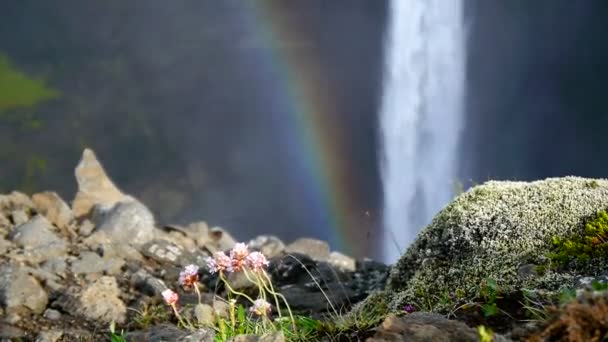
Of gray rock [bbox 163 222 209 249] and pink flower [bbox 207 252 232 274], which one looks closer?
pink flower [bbox 207 252 232 274]

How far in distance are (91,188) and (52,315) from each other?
10.0 metres

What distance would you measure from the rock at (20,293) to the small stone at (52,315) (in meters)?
0.15

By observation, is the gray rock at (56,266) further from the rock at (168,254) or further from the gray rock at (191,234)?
the gray rock at (191,234)

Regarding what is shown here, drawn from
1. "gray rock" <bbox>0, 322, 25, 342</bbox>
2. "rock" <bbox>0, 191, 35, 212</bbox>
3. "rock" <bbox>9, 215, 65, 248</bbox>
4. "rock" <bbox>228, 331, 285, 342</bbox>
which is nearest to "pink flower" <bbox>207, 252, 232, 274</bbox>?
"rock" <bbox>228, 331, 285, 342</bbox>

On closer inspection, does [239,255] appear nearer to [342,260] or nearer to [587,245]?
[587,245]

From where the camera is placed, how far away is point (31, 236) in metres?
13.1

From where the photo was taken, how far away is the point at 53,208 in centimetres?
1574

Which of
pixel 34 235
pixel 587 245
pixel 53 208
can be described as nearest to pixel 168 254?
pixel 34 235

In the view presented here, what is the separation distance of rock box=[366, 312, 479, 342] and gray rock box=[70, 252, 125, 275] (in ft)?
31.7

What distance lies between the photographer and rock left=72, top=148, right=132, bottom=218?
18375mm

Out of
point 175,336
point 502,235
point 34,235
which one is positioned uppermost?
point 34,235

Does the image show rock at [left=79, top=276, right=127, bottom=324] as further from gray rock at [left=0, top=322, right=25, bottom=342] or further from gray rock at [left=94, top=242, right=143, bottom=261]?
gray rock at [left=94, top=242, right=143, bottom=261]

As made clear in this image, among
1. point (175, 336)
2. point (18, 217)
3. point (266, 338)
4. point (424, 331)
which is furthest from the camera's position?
point (18, 217)

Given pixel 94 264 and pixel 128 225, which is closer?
pixel 94 264
